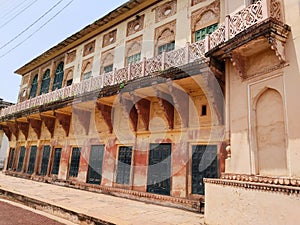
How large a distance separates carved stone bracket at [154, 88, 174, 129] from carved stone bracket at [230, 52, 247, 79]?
12.2 ft

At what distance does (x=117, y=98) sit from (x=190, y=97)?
371 cm

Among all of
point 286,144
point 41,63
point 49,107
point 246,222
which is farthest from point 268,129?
point 41,63

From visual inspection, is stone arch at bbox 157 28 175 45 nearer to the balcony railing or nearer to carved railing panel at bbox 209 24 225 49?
the balcony railing

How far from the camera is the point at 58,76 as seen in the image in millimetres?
18094

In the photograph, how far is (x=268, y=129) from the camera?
5.99 m

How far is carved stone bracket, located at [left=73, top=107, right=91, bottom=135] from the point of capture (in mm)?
13727

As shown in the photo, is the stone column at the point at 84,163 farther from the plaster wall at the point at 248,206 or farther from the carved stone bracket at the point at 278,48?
the carved stone bracket at the point at 278,48

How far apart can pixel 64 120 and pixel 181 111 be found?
8.57 metres

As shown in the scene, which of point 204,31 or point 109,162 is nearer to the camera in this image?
point 204,31

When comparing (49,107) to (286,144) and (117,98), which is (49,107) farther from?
(286,144)

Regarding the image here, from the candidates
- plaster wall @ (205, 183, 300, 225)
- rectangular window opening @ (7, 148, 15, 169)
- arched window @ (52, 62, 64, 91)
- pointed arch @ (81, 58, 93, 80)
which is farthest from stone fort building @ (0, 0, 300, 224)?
rectangular window opening @ (7, 148, 15, 169)


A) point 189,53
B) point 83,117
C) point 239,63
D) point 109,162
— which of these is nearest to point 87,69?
point 83,117

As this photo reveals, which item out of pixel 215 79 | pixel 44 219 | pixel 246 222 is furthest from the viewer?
pixel 215 79

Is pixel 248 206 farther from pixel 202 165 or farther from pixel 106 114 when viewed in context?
pixel 106 114
